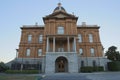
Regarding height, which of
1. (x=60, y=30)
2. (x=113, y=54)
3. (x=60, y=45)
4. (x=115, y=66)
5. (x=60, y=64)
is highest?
(x=60, y=30)

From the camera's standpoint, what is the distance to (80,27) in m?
40.4

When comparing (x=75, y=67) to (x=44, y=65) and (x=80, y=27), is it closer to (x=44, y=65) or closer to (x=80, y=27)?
(x=44, y=65)

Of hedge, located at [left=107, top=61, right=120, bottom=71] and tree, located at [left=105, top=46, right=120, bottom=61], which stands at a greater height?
tree, located at [left=105, top=46, right=120, bottom=61]

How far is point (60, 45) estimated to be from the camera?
35500 millimetres

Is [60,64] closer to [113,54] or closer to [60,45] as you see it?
[60,45]

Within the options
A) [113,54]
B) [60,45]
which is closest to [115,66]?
[113,54]

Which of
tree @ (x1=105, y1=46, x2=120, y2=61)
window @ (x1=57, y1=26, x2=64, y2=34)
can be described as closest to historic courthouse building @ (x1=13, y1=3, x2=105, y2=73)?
window @ (x1=57, y1=26, x2=64, y2=34)

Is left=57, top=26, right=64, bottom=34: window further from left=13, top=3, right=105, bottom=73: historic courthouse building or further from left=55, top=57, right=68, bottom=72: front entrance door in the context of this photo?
left=55, top=57, right=68, bottom=72: front entrance door

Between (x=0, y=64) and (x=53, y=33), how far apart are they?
50.5 feet

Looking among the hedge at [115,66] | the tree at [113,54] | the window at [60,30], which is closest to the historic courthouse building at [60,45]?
the window at [60,30]

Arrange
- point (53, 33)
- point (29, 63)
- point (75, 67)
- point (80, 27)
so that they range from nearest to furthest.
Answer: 1. point (75, 67)
2. point (53, 33)
3. point (29, 63)
4. point (80, 27)

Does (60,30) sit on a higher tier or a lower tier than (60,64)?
higher

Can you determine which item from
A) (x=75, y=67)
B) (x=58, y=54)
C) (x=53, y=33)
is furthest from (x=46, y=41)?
(x=75, y=67)

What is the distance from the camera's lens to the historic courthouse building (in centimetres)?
3125
